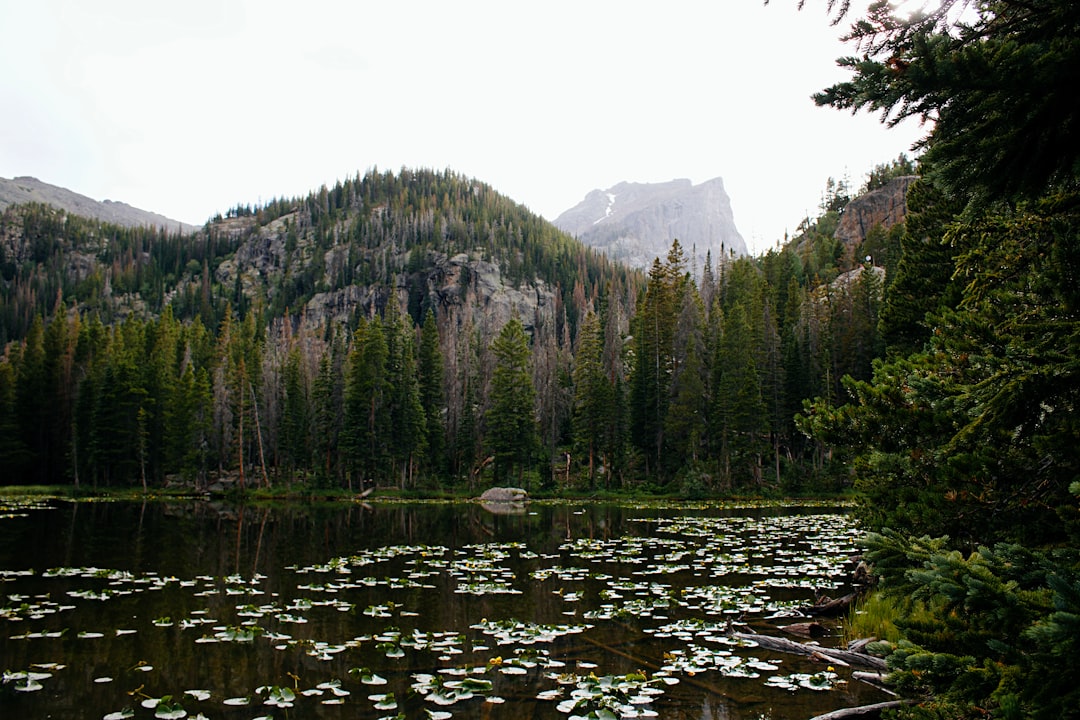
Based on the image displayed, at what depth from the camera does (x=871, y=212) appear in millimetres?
101688

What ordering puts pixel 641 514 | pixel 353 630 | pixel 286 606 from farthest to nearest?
pixel 641 514, pixel 286 606, pixel 353 630

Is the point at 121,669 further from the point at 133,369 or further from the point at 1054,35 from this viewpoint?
the point at 133,369

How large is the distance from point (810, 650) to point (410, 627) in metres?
6.42

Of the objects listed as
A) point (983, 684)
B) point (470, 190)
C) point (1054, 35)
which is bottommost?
point (983, 684)

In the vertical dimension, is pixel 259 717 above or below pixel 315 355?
below

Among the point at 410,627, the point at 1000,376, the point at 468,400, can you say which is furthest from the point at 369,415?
the point at 1000,376

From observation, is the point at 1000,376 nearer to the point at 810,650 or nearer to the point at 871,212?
the point at 810,650

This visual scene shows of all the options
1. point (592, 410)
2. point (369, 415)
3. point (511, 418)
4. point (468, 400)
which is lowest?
point (511, 418)

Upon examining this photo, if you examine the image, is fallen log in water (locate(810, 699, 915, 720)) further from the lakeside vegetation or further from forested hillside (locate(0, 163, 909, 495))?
forested hillside (locate(0, 163, 909, 495))

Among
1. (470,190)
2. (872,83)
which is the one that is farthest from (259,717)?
(470,190)

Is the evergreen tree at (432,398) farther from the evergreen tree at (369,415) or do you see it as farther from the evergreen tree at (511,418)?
the evergreen tree at (511,418)

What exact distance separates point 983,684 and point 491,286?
141434 millimetres

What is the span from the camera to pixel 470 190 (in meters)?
193

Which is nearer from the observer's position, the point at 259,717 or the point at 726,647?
the point at 259,717
